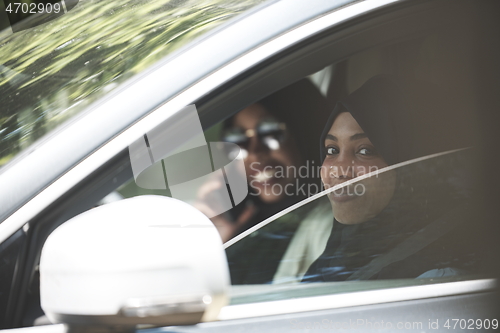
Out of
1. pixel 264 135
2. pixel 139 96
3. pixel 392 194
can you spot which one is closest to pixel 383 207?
pixel 392 194

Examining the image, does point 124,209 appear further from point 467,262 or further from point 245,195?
point 467,262

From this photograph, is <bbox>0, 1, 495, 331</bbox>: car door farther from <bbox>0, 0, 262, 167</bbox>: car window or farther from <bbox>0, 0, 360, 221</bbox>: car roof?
<bbox>0, 0, 262, 167</bbox>: car window

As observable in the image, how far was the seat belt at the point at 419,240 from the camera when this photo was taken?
1.31m

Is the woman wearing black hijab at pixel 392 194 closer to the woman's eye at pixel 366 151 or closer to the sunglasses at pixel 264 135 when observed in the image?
the woman's eye at pixel 366 151

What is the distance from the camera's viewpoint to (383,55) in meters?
1.47

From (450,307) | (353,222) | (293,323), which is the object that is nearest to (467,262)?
(450,307)

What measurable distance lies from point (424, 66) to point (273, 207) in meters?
0.65

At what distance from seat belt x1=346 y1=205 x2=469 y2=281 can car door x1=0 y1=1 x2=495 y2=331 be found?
0.22 feet

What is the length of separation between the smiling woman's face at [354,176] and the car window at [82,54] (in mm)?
489

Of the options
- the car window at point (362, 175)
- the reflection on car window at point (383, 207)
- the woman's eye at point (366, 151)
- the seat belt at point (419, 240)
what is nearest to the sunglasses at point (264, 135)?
the car window at point (362, 175)

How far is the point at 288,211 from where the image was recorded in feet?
4.58

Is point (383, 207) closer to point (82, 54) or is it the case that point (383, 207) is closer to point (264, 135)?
point (264, 135)

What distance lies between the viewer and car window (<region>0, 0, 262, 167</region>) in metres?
1.25

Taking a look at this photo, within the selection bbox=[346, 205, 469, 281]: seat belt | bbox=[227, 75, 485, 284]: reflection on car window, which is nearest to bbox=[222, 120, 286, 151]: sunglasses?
bbox=[227, 75, 485, 284]: reflection on car window
